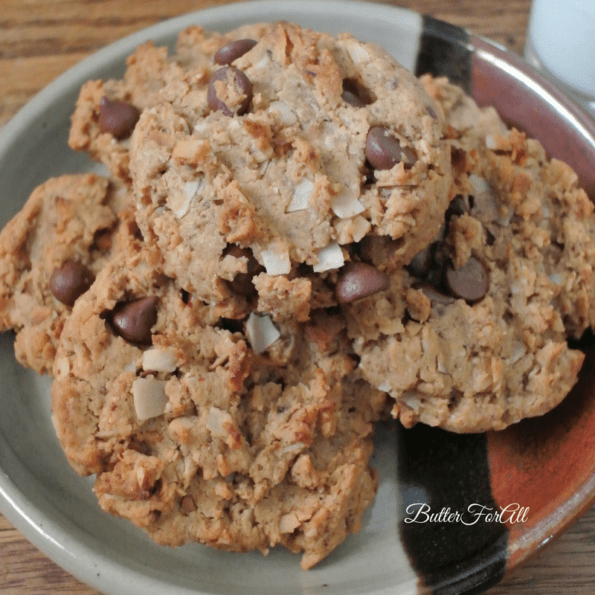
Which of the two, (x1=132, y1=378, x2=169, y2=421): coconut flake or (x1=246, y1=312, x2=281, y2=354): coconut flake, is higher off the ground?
(x1=246, y1=312, x2=281, y2=354): coconut flake

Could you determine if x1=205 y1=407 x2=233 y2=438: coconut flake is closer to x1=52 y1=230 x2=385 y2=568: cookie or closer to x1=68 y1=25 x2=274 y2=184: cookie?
x1=52 y1=230 x2=385 y2=568: cookie

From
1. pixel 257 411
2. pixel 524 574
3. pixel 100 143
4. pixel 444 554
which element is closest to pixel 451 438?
pixel 444 554

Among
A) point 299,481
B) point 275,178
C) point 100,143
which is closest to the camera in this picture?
point 275,178

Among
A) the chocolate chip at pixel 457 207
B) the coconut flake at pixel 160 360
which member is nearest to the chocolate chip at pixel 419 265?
the chocolate chip at pixel 457 207

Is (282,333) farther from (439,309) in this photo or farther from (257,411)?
(439,309)

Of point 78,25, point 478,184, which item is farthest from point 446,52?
point 78,25

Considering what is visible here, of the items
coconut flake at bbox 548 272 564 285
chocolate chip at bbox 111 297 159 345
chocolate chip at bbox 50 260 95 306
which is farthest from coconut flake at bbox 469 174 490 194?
chocolate chip at bbox 50 260 95 306
